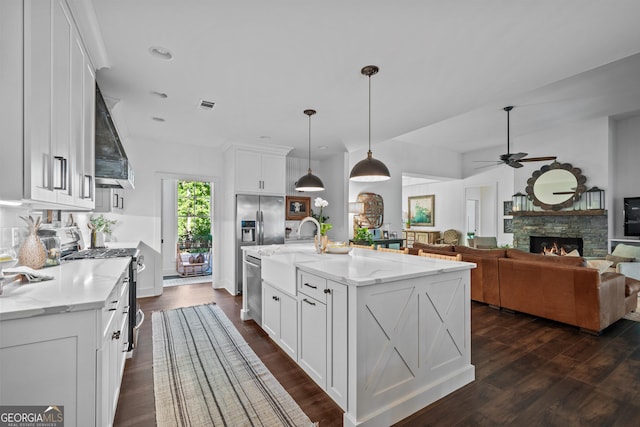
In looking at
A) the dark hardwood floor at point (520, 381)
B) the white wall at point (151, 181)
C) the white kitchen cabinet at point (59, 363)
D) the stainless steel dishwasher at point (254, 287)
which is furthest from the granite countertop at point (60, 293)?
the white wall at point (151, 181)

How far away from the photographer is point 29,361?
113 centimetres

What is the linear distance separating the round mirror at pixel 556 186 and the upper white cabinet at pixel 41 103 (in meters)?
8.38

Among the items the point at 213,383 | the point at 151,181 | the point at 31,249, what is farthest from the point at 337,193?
the point at 31,249

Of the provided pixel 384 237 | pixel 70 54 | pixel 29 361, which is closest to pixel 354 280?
pixel 29 361

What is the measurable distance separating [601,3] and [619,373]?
9.11ft

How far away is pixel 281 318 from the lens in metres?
2.71

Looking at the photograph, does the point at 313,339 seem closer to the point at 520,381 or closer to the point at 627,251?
the point at 520,381

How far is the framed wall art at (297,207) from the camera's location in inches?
242

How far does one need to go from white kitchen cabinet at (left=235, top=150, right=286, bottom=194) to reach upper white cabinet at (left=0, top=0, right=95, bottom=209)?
3246 mm

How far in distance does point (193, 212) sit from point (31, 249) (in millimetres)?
5614

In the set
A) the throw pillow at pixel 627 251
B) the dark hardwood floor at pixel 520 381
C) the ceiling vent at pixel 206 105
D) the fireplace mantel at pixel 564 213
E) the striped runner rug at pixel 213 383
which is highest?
the ceiling vent at pixel 206 105

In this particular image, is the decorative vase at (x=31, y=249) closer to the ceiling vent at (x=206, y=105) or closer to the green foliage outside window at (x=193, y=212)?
the ceiling vent at (x=206, y=105)

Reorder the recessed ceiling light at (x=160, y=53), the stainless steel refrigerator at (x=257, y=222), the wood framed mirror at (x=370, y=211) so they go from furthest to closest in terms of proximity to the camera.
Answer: the wood framed mirror at (x=370, y=211), the stainless steel refrigerator at (x=257, y=222), the recessed ceiling light at (x=160, y=53)

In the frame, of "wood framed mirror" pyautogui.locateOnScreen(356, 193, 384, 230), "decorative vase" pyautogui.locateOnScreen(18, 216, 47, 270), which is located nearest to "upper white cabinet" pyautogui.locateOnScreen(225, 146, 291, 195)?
"wood framed mirror" pyautogui.locateOnScreen(356, 193, 384, 230)
